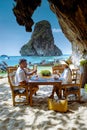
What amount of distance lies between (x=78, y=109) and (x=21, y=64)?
2054mm

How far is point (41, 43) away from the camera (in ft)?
306

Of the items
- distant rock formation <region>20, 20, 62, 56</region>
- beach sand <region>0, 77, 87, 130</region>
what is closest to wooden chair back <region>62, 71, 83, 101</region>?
beach sand <region>0, 77, 87, 130</region>

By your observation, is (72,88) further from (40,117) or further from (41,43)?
(41,43)

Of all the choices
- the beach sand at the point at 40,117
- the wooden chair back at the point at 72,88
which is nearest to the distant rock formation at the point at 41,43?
the wooden chair back at the point at 72,88

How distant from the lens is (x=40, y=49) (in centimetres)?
9619

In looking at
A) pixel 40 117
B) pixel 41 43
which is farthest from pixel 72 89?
pixel 41 43

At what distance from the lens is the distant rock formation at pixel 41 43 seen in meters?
91.9

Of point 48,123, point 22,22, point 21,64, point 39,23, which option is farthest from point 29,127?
point 39,23

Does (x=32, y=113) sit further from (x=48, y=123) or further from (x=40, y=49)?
(x=40, y=49)

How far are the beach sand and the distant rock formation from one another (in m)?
84.4

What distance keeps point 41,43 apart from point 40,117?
8734 cm

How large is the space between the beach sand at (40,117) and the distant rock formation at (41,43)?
84402 millimetres

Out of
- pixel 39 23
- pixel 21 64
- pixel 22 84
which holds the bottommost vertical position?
pixel 22 84

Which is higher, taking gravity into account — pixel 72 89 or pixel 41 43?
pixel 41 43
